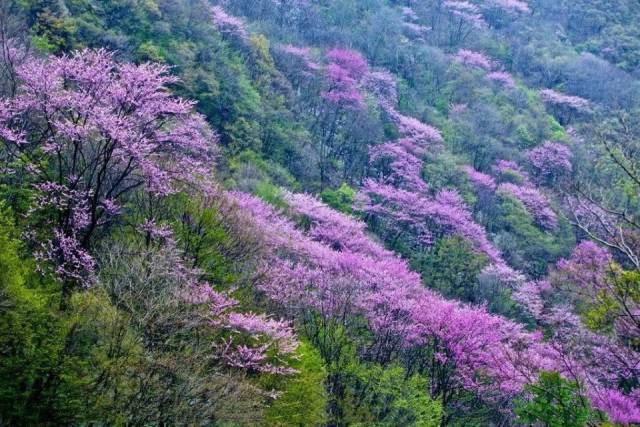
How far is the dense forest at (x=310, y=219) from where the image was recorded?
11.9 m

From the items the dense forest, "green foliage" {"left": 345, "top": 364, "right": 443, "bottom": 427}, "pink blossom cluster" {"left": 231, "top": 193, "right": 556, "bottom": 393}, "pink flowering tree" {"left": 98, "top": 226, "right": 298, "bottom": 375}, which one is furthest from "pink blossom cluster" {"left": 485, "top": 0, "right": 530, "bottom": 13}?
"pink flowering tree" {"left": 98, "top": 226, "right": 298, "bottom": 375}

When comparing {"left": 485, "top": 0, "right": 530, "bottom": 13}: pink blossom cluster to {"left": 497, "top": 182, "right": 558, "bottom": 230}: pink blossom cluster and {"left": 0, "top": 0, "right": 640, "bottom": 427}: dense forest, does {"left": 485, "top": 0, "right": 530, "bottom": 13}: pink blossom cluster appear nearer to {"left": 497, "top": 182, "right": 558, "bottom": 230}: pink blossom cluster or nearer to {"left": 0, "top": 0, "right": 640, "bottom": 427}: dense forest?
{"left": 0, "top": 0, "right": 640, "bottom": 427}: dense forest

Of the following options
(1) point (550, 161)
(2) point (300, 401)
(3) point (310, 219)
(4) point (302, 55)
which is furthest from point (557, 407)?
(1) point (550, 161)

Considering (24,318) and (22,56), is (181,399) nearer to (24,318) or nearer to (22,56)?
(24,318)

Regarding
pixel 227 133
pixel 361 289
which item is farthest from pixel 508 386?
pixel 227 133

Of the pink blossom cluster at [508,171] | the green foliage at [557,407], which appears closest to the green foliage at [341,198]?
the pink blossom cluster at [508,171]

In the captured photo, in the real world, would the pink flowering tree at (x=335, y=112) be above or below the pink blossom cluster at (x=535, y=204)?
above

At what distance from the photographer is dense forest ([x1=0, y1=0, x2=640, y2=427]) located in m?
11.9

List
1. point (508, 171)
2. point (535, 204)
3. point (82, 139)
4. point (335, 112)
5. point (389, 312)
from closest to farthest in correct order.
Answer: point (82, 139) → point (389, 312) → point (535, 204) → point (335, 112) → point (508, 171)

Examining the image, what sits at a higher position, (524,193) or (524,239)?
(524,193)

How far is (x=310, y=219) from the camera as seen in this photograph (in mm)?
32375

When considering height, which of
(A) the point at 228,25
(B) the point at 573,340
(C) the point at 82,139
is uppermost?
(C) the point at 82,139

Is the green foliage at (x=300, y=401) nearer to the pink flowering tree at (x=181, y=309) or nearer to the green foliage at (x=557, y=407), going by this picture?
the pink flowering tree at (x=181, y=309)

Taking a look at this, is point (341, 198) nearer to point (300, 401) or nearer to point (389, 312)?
point (389, 312)
